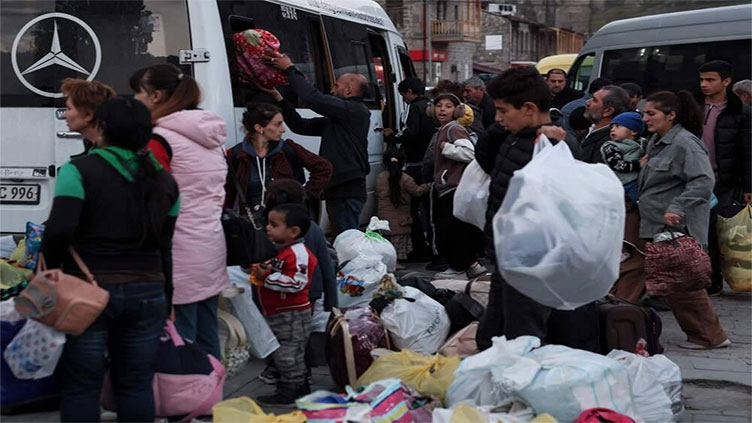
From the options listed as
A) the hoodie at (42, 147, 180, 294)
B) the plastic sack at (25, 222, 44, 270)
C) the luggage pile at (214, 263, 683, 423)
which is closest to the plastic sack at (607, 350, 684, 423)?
the luggage pile at (214, 263, 683, 423)

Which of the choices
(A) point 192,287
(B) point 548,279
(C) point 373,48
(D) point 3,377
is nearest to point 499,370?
(B) point 548,279

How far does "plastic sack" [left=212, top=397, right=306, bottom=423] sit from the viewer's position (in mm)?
4703

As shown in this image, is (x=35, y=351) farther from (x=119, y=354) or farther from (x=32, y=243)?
(x=32, y=243)

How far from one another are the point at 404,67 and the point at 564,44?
62935 millimetres

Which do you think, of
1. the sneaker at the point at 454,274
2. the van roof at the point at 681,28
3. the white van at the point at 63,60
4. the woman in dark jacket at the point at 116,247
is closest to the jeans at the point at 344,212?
the sneaker at the point at 454,274

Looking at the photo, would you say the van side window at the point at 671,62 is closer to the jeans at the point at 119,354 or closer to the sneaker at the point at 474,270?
the sneaker at the point at 474,270

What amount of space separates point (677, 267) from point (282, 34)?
3.77 meters

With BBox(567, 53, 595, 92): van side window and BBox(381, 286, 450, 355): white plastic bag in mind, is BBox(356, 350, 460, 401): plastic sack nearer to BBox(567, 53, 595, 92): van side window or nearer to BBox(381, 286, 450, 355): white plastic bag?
BBox(381, 286, 450, 355): white plastic bag

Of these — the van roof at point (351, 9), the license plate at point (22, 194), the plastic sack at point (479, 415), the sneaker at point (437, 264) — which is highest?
the van roof at point (351, 9)

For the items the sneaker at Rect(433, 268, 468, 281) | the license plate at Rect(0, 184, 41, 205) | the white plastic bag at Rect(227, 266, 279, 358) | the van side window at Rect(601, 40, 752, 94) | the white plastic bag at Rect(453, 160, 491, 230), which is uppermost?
the van side window at Rect(601, 40, 752, 94)

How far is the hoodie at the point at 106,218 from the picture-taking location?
4.21 meters

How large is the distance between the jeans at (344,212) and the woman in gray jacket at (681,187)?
7.68ft

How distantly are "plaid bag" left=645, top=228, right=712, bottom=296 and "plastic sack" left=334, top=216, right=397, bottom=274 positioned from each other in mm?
1917

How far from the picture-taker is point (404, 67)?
13.9 metres
